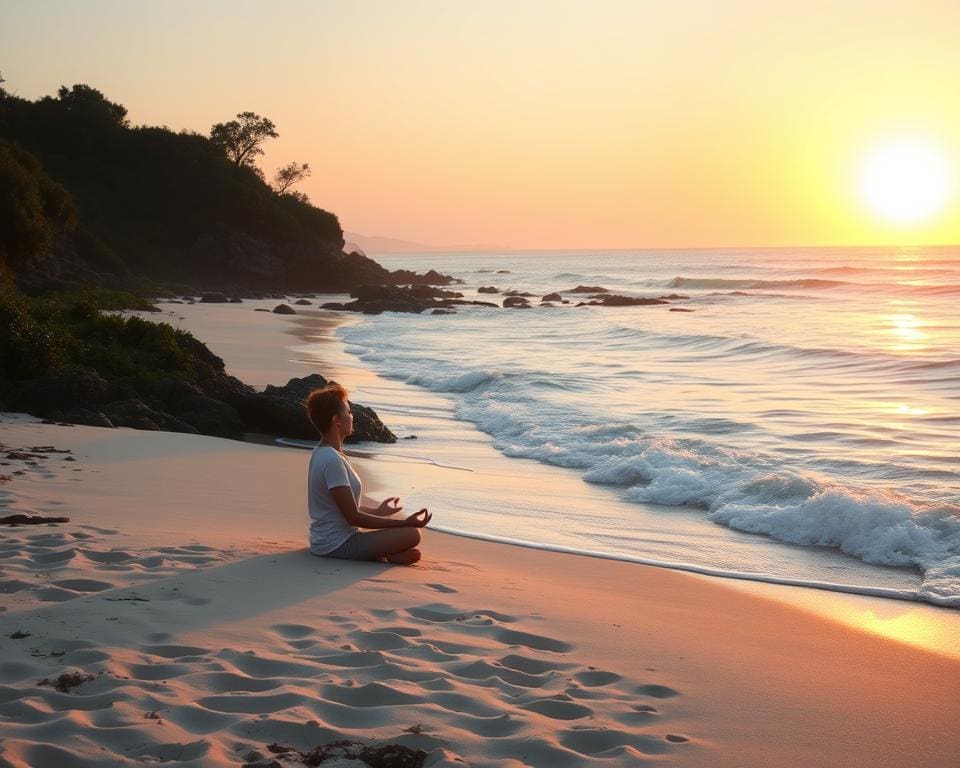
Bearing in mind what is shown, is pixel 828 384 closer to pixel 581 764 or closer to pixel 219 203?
pixel 581 764

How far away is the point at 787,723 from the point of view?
4.00m

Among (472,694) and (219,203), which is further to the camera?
(219,203)

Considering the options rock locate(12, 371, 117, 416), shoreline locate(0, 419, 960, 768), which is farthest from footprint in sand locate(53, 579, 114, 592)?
rock locate(12, 371, 117, 416)

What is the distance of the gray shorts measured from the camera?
614 centimetres

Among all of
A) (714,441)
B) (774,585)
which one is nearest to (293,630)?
(774,585)

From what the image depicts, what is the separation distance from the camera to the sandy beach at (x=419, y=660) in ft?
11.7

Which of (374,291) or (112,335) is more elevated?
(374,291)

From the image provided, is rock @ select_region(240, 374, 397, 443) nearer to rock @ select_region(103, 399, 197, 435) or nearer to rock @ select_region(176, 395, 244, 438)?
rock @ select_region(176, 395, 244, 438)

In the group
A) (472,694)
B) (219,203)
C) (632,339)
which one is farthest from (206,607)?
(219,203)

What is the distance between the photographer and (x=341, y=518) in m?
6.15

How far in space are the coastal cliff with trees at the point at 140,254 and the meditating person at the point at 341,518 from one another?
18.6ft

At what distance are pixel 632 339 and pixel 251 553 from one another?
2500cm

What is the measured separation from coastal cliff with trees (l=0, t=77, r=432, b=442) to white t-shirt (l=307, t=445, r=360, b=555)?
570 centimetres

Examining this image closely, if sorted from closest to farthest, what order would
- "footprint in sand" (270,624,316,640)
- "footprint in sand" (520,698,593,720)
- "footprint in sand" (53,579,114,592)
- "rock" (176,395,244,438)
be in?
"footprint in sand" (520,698,593,720)
"footprint in sand" (270,624,316,640)
"footprint in sand" (53,579,114,592)
"rock" (176,395,244,438)
